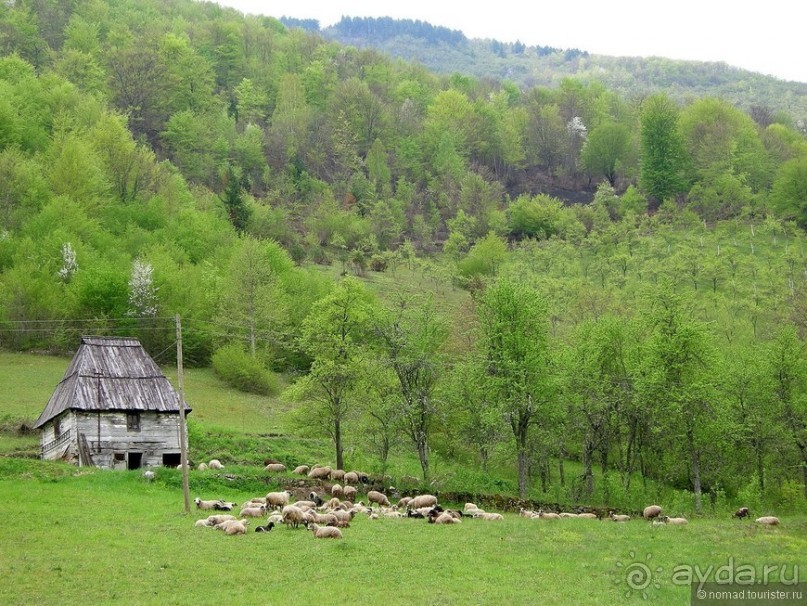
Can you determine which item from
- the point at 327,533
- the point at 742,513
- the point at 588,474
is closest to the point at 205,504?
the point at 327,533

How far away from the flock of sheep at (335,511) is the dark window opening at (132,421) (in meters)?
6.02

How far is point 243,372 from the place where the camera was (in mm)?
72125

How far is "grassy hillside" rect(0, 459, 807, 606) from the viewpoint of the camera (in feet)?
74.5

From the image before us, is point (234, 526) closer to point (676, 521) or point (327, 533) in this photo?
point (327, 533)

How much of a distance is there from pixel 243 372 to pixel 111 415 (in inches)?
935

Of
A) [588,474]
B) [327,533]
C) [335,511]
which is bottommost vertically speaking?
[588,474]

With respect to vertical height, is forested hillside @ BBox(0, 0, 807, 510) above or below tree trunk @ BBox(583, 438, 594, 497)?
above

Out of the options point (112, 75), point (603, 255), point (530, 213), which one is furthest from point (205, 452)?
point (112, 75)

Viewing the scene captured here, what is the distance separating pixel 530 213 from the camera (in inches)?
5650

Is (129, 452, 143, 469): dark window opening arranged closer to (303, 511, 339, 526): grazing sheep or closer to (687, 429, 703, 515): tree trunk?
(303, 511, 339, 526): grazing sheep

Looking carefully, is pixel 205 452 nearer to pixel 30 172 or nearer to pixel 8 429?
pixel 8 429

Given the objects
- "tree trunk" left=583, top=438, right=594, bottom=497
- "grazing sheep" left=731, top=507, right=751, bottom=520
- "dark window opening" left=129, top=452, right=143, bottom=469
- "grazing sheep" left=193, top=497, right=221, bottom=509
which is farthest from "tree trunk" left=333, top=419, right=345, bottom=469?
"grazing sheep" left=731, top=507, right=751, bottom=520

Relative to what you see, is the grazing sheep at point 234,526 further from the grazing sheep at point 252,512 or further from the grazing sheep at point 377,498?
the grazing sheep at point 377,498

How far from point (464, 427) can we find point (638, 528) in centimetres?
1917
